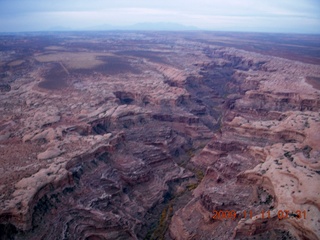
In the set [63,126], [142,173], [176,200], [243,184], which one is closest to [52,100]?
[63,126]

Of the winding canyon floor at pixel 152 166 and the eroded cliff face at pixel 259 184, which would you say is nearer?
the eroded cliff face at pixel 259 184

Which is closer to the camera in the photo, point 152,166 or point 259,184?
point 259,184

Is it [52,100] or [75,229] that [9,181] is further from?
[52,100]

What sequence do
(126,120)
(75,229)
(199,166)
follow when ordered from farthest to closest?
(126,120) → (199,166) → (75,229)

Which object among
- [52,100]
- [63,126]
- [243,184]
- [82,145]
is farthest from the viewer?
[52,100]

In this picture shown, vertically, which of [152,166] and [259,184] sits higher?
[259,184]

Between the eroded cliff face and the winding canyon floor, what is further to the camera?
the winding canyon floor

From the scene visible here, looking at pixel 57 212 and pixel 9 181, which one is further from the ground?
pixel 9 181

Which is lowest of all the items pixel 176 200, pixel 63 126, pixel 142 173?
pixel 176 200

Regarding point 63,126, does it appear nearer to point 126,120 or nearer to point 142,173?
point 126,120

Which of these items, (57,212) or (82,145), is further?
(82,145)
